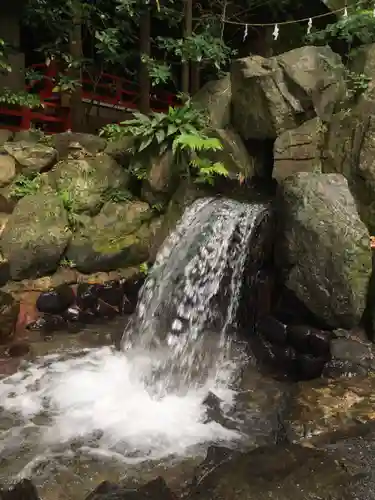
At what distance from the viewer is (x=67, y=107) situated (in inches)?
408

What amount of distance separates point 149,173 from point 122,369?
144 inches

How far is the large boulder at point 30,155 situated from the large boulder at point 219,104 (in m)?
3.16

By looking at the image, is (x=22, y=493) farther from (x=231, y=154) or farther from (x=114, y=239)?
(x=231, y=154)

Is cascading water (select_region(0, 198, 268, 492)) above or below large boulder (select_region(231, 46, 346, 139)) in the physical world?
below

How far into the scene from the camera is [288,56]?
A: 8.42 meters

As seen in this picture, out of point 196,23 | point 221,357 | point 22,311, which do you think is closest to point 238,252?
point 221,357

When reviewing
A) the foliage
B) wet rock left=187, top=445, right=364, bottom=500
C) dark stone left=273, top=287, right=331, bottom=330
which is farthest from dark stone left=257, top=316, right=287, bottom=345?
the foliage

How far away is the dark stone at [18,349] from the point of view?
653cm

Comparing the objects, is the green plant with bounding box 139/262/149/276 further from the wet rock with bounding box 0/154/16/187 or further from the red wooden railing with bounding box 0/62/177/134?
the red wooden railing with bounding box 0/62/177/134

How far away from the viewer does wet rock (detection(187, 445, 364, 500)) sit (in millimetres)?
3023

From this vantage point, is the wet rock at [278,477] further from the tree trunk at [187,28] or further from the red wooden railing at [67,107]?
the tree trunk at [187,28]

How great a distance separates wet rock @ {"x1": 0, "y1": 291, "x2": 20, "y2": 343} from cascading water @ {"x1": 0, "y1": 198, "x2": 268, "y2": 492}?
83 centimetres

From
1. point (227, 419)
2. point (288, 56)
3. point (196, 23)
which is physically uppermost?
point (196, 23)

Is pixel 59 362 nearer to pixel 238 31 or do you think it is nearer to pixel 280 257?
pixel 280 257
